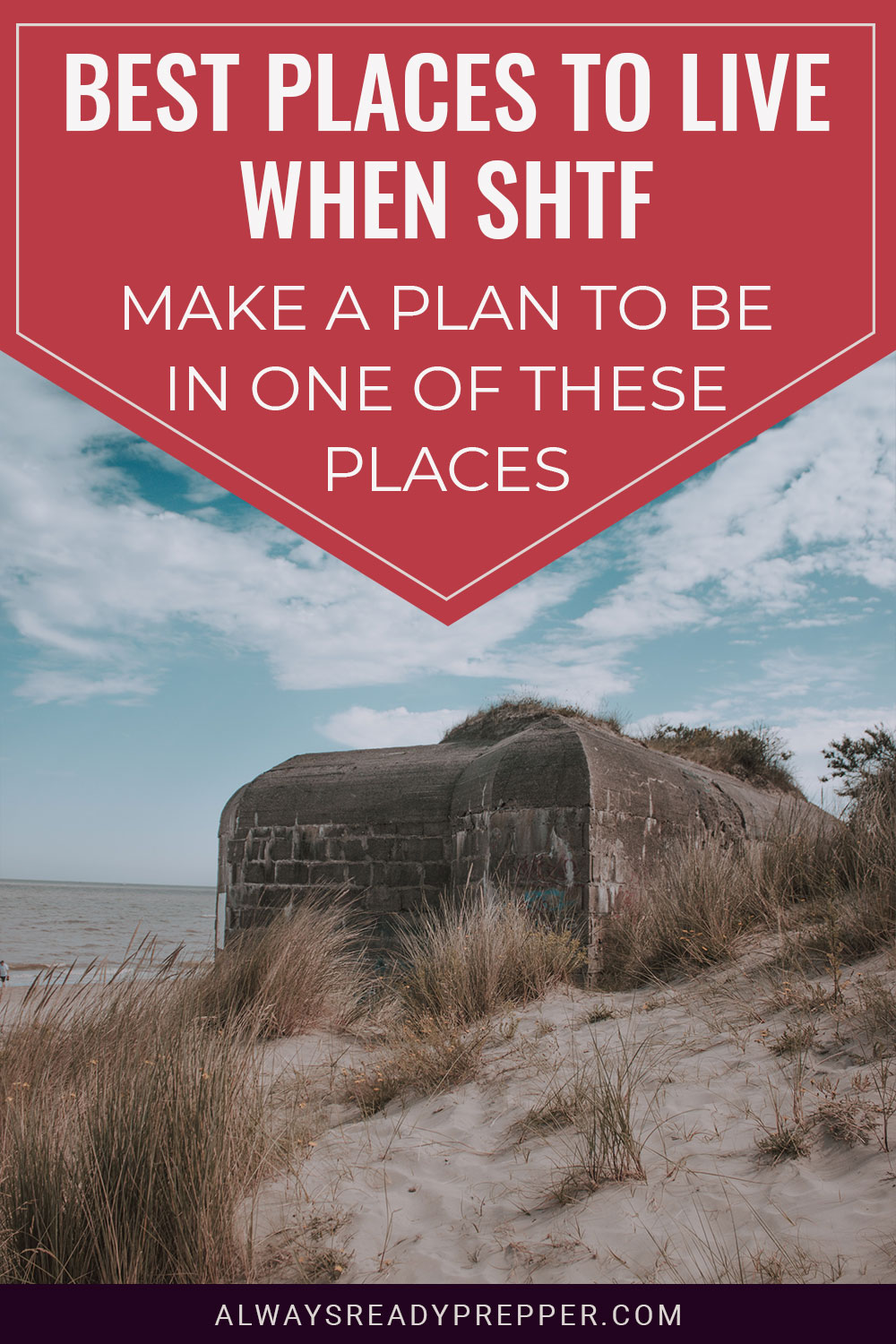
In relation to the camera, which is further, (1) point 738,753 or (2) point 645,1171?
(1) point 738,753

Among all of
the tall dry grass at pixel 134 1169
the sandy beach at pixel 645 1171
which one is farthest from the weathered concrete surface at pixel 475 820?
the tall dry grass at pixel 134 1169

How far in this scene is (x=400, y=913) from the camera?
810 centimetres

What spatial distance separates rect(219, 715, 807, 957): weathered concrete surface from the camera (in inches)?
269

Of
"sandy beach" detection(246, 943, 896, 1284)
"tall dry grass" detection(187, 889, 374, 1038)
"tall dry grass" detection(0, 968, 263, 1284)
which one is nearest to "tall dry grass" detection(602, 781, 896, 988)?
"sandy beach" detection(246, 943, 896, 1284)

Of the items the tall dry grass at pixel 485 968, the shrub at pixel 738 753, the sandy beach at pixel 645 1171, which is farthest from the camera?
the shrub at pixel 738 753

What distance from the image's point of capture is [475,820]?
751 cm

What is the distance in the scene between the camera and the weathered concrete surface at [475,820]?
6.84 m

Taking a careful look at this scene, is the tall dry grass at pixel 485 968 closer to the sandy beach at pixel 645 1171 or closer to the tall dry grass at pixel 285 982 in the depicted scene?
the tall dry grass at pixel 285 982

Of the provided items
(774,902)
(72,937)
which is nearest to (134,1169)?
(774,902)

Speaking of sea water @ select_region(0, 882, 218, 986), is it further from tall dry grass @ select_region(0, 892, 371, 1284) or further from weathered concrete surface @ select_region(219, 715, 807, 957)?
tall dry grass @ select_region(0, 892, 371, 1284)

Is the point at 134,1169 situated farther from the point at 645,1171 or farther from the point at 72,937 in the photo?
the point at 72,937

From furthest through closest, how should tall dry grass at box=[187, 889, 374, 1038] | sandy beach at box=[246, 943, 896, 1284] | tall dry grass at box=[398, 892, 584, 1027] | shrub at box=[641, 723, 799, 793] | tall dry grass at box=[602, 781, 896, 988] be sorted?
shrub at box=[641, 723, 799, 793], tall dry grass at box=[187, 889, 374, 1038], tall dry grass at box=[398, 892, 584, 1027], tall dry grass at box=[602, 781, 896, 988], sandy beach at box=[246, 943, 896, 1284]
